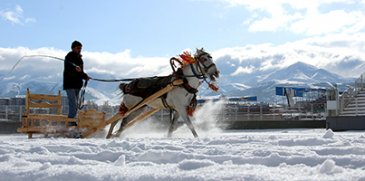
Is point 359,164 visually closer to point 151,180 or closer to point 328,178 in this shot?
point 328,178

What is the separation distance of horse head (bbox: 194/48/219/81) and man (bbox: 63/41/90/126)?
238 cm

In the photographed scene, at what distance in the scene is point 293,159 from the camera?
4430 millimetres

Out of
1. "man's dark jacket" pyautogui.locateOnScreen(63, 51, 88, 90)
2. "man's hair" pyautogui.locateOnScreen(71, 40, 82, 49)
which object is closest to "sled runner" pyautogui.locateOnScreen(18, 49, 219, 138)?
"man's dark jacket" pyautogui.locateOnScreen(63, 51, 88, 90)

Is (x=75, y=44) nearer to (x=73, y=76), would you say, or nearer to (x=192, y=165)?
(x=73, y=76)

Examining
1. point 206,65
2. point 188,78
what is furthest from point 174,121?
point 206,65

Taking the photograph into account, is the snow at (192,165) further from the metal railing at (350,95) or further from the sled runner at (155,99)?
the metal railing at (350,95)

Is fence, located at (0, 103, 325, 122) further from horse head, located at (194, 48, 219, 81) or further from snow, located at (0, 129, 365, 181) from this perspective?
snow, located at (0, 129, 365, 181)

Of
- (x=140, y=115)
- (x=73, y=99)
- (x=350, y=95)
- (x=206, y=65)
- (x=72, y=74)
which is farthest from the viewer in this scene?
(x=350, y=95)

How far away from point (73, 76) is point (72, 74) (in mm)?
68

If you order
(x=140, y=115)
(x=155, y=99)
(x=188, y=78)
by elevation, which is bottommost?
(x=140, y=115)

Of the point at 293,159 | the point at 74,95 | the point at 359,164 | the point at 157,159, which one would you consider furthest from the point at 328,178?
the point at 74,95

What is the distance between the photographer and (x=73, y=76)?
1095 cm

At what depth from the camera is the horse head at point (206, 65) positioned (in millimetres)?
10008

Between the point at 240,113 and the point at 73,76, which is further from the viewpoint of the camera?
the point at 240,113
